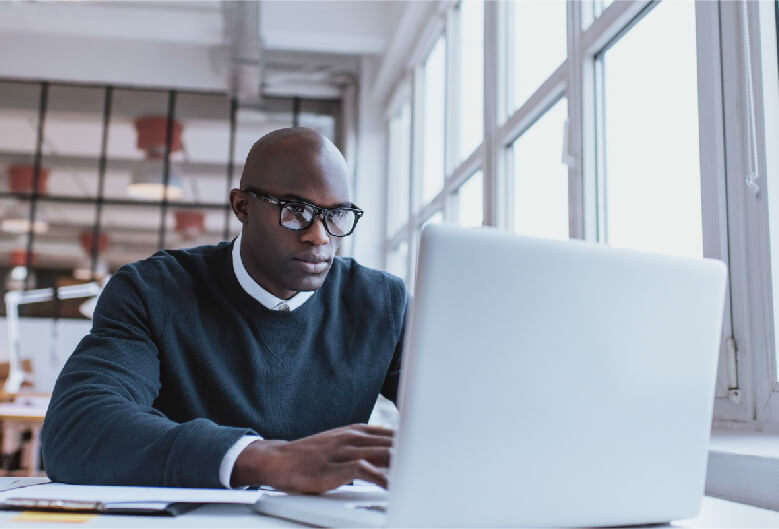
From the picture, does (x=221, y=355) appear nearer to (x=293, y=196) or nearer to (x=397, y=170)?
A: (x=293, y=196)

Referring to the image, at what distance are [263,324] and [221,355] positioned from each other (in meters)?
0.09

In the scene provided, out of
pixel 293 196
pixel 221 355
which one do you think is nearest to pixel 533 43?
pixel 293 196

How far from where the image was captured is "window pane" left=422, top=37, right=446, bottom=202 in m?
4.38

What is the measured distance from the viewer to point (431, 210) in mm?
4211

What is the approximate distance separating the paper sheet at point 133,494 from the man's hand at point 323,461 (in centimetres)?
3

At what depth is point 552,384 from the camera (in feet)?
2.17

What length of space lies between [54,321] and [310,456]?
6.41 meters

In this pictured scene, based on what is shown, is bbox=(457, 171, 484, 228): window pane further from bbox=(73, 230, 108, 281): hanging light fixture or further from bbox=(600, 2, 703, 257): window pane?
bbox=(73, 230, 108, 281): hanging light fixture

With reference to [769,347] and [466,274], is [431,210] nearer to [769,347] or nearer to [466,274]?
[769,347]

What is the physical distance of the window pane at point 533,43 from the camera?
8.72ft

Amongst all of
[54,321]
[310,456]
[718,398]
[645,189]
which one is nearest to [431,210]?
[645,189]

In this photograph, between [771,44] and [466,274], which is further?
[771,44]

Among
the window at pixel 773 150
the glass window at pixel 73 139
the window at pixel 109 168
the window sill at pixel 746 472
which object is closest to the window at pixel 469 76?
the window at pixel 773 150

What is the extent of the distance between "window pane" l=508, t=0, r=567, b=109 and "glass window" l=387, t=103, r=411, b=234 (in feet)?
8.66
